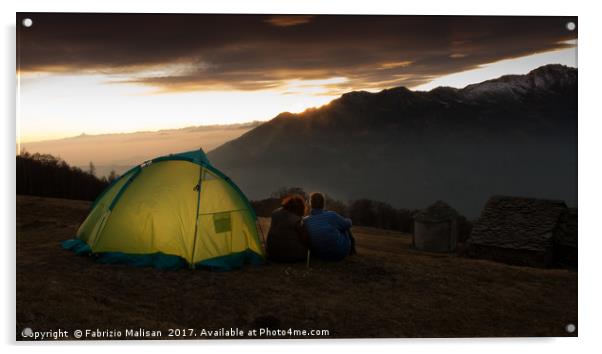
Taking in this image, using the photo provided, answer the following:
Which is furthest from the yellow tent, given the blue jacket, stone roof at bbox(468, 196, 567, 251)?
stone roof at bbox(468, 196, 567, 251)

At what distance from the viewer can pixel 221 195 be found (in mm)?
7414

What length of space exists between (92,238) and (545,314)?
22.0ft

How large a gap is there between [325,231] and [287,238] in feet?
1.98

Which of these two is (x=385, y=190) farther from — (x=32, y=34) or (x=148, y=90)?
(x=32, y=34)

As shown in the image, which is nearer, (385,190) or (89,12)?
(89,12)

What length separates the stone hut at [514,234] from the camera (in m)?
→ 11.4

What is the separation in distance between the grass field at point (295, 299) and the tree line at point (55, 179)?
0.31 metres

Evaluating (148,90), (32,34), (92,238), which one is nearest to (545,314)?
(148,90)

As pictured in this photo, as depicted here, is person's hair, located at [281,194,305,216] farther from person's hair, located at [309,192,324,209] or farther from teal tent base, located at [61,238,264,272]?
teal tent base, located at [61,238,264,272]

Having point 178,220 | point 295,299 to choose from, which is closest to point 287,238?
point 295,299

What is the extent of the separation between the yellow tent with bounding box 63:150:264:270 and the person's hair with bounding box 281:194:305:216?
0.55 metres

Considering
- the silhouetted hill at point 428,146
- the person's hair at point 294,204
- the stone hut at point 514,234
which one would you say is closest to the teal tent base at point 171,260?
the person's hair at point 294,204

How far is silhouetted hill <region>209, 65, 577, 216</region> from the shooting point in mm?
6809

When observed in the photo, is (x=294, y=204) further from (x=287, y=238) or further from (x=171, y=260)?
(x=171, y=260)
